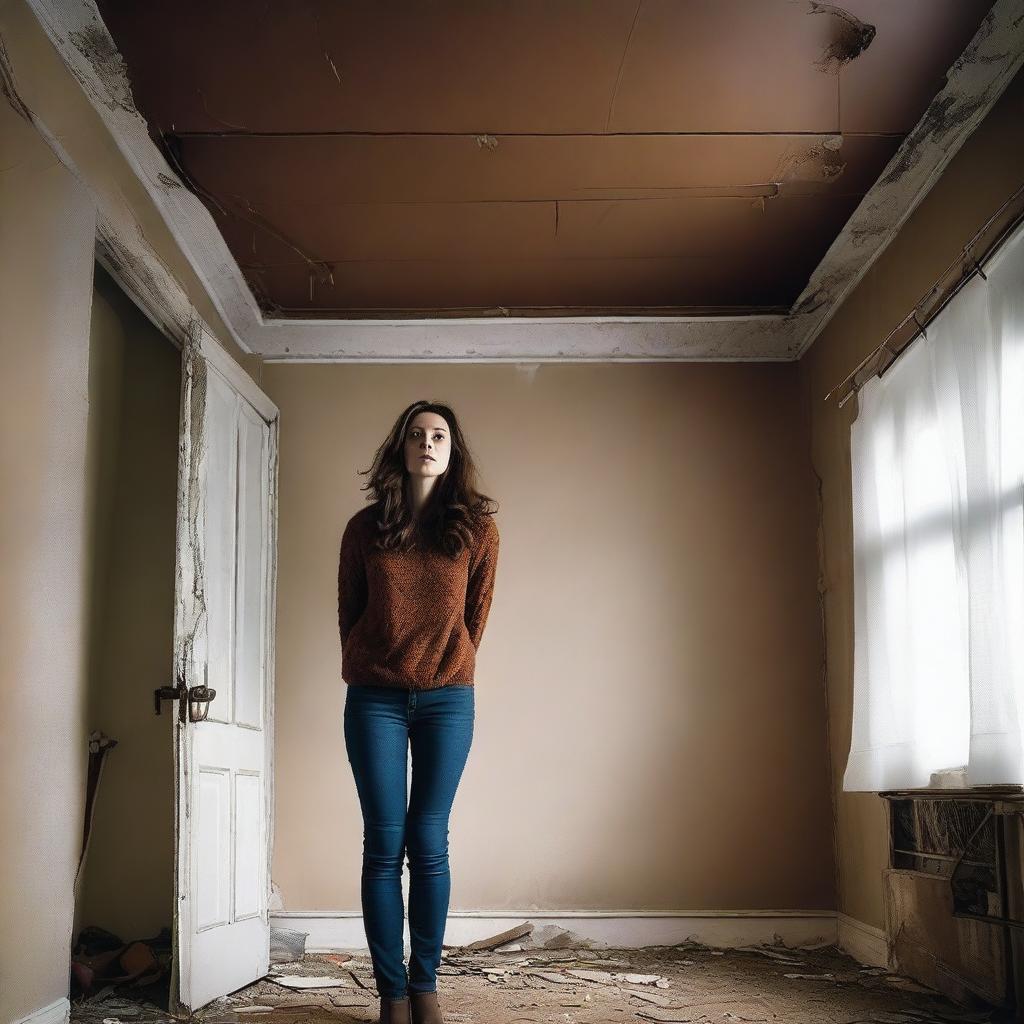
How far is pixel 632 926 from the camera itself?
446 centimetres

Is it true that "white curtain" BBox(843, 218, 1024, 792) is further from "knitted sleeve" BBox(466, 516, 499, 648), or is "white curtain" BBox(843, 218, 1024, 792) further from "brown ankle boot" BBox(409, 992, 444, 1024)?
"brown ankle boot" BBox(409, 992, 444, 1024)

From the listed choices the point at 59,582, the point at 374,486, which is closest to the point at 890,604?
the point at 374,486

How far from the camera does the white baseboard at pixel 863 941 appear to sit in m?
3.88

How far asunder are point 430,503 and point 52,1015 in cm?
163

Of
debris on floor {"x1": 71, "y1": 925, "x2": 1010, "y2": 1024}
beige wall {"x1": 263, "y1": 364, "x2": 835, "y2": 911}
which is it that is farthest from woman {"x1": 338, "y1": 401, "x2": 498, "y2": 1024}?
beige wall {"x1": 263, "y1": 364, "x2": 835, "y2": 911}

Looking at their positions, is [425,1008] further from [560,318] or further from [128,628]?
[560,318]

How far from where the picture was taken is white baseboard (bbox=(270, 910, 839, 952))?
4.43 m

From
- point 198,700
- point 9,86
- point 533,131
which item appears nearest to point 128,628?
point 198,700

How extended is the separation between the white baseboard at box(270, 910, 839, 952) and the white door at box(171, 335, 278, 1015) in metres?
0.40

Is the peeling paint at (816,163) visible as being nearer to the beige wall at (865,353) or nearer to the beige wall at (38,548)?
the beige wall at (865,353)

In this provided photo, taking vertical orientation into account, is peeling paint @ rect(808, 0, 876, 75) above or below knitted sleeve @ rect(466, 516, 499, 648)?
above

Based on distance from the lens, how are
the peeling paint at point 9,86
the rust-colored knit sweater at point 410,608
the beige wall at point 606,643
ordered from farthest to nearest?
1. the beige wall at point 606,643
2. the rust-colored knit sweater at point 410,608
3. the peeling paint at point 9,86

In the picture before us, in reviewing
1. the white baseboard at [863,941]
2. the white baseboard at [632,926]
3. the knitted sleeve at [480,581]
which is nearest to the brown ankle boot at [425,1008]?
the knitted sleeve at [480,581]

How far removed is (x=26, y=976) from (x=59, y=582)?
942mm
